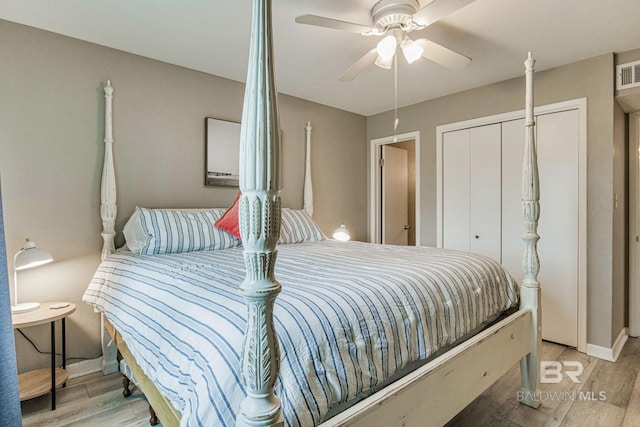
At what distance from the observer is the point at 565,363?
2469 millimetres

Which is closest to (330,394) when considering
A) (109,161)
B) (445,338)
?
(445,338)

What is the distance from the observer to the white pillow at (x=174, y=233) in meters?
2.23

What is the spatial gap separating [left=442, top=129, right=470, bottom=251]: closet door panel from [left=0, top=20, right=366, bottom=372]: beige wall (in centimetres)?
230

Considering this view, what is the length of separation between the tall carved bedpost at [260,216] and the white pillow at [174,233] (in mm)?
1746

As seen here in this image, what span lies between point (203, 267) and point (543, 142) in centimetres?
297

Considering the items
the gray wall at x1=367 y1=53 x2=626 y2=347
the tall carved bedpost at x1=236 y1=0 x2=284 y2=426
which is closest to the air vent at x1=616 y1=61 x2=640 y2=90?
the gray wall at x1=367 y1=53 x2=626 y2=347

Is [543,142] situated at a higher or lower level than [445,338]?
higher

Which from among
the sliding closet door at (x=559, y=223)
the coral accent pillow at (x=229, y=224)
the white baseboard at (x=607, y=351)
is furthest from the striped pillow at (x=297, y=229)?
the white baseboard at (x=607, y=351)

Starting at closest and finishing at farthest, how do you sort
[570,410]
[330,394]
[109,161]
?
[330,394], [570,410], [109,161]

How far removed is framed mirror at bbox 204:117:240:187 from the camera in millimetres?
2939

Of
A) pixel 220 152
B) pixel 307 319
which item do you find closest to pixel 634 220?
pixel 307 319

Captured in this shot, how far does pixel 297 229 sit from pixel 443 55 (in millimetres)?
1737

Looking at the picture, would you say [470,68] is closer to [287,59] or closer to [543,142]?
[543,142]

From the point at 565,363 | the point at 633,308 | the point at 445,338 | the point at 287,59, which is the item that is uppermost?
the point at 287,59
